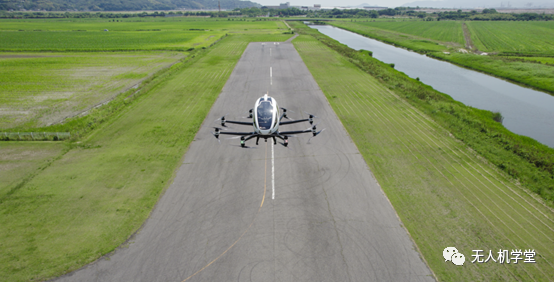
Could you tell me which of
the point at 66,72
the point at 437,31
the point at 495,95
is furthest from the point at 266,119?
the point at 437,31

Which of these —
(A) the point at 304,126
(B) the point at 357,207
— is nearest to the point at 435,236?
(B) the point at 357,207

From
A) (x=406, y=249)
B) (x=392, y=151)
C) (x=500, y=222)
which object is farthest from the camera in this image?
(x=392, y=151)

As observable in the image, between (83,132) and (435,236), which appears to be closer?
(435,236)

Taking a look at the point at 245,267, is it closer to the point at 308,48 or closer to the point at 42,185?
the point at 42,185

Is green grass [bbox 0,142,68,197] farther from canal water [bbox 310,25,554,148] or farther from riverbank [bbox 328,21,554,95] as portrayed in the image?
riverbank [bbox 328,21,554,95]

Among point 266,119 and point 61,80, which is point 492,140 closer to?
point 266,119

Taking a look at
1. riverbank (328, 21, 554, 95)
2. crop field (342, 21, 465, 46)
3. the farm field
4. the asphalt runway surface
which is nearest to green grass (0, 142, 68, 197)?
the farm field
